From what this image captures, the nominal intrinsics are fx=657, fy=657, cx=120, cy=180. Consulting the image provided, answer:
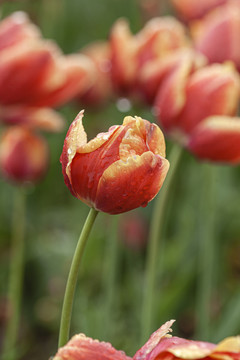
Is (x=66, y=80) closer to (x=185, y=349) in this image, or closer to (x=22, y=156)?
(x=22, y=156)

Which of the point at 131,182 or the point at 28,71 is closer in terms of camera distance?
the point at 131,182

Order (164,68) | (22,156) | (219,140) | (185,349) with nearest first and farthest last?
(185,349), (219,140), (164,68), (22,156)

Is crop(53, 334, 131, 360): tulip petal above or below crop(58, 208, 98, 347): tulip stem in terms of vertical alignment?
below

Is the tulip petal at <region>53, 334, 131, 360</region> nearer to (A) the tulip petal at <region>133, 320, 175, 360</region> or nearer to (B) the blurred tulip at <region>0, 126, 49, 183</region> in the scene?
(A) the tulip petal at <region>133, 320, 175, 360</region>

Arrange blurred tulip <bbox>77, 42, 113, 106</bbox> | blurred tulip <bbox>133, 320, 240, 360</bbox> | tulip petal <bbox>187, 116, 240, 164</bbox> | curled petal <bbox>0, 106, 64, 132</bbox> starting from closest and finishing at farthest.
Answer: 1. blurred tulip <bbox>133, 320, 240, 360</bbox>
2. tulip petal <bbox>187, 116, 240, 164</bbox>
3. curled petal <bbox>0, 106, 64, 132</bbox>
4. blurred tulip <bbox>77, 42, 113, 106</bbox>

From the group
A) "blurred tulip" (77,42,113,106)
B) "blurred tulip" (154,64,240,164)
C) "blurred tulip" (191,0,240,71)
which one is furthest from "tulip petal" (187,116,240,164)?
"blurred tulip" (77,42,113,106)

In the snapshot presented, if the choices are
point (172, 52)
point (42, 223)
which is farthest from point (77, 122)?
point (42, 223)

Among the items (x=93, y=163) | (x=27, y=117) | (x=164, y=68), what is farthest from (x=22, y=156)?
(x=93, y=163)
